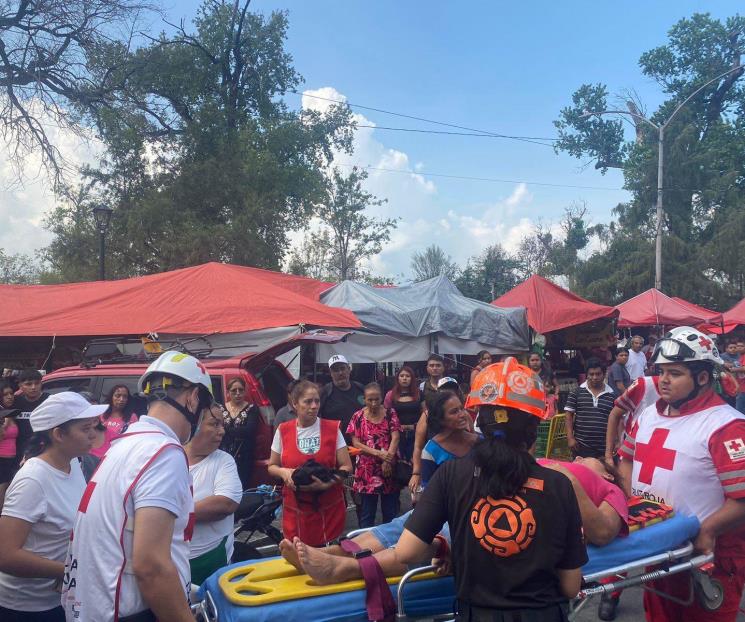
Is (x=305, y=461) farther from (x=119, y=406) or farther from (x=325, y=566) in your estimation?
(x=119, y=406)

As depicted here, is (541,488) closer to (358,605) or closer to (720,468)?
(358,605)

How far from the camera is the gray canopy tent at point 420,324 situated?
12.5 m

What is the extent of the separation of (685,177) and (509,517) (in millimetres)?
36004

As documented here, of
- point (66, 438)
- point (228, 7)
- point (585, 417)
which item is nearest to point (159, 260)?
point (228, 7)

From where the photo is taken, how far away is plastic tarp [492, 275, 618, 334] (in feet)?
50.0

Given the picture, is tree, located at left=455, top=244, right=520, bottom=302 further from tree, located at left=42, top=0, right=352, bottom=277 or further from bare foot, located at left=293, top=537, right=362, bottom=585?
bare foot, located at left=293, top=537, right=362, bottom=585

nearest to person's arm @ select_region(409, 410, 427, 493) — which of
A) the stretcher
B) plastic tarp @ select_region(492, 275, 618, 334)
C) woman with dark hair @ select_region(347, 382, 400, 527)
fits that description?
woman with dark hair @ select_region(347, 382, 400, 527)

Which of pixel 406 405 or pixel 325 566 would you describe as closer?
pixel 325 566

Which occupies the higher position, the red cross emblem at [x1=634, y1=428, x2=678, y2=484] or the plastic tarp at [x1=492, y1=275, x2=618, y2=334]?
the plastic tarp at [x1=492, y1=275, x2=618, y2=334]

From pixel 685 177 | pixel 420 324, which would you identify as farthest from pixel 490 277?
pixel 420 324

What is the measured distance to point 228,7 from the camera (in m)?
25.6

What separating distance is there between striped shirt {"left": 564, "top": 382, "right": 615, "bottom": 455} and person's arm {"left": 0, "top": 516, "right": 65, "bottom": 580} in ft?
18.6

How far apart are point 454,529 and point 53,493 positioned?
1.85 metres

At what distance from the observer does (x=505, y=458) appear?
211cm
